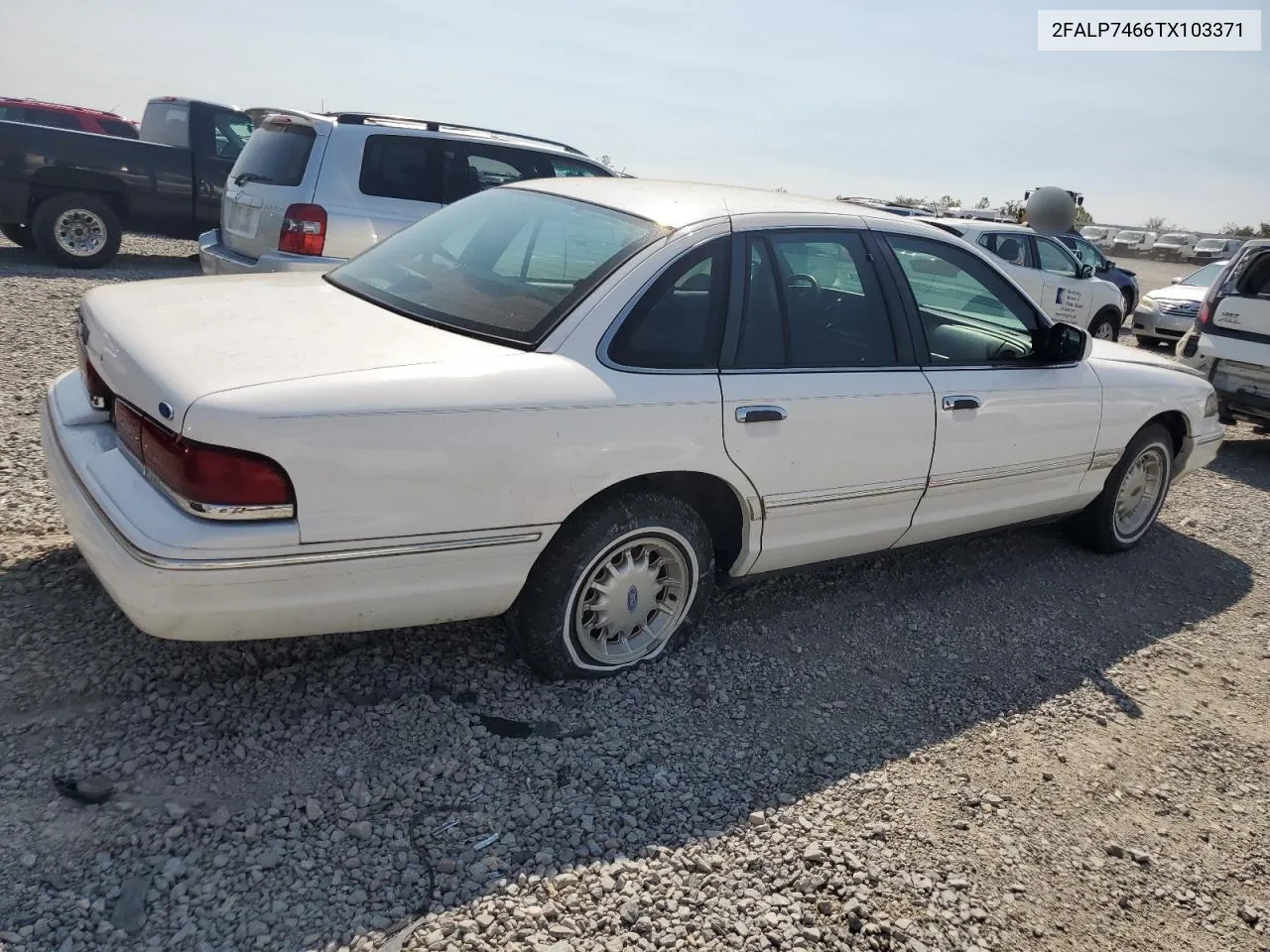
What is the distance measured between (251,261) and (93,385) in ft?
13.3

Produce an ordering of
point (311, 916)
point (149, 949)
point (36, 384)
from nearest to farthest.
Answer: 1. point (149, 949)
2. point (311, 916)
3. point (36, 384)

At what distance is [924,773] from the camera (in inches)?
124

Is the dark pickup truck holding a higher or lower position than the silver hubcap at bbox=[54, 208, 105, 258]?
higher

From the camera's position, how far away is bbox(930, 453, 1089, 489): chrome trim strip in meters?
4.00

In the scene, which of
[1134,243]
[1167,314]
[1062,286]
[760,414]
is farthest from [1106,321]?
[1134,243]

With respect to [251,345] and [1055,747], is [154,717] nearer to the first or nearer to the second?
[251,345]

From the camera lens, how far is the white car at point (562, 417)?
2.56 m

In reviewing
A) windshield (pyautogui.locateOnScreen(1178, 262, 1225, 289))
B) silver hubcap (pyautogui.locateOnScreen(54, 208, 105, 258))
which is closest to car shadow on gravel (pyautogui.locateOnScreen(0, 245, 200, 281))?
silver hubcap (pyautogui.locateOnScreen(54, 208, 105, 258))

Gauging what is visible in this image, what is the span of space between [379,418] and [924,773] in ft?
6.65

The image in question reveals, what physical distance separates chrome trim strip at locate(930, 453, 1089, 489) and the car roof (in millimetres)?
1042

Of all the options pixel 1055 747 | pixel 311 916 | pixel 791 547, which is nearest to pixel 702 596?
pixel 791 547

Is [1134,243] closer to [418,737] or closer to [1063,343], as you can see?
[1063,343]

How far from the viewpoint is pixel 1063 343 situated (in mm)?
4273

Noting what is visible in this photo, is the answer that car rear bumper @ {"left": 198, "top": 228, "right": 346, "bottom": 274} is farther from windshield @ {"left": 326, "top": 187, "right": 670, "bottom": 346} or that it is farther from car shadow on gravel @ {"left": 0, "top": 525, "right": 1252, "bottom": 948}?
car shadow on gravel @ {"left": 0, "top": 525, "right": 1252, "bottom": 948}
